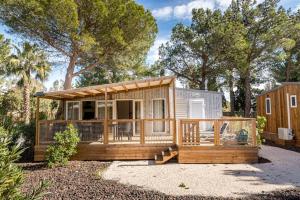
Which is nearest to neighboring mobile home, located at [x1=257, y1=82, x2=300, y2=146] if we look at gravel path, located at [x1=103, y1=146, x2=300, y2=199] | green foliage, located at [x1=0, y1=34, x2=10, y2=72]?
gravel path, located at [x1=103, y1=146, x2=300, y2=199]

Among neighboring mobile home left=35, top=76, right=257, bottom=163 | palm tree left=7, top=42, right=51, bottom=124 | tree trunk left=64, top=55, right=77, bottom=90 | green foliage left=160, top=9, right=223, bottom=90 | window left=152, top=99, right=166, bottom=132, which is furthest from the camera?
green foliage left=160, top=9, right=223, bottom=90

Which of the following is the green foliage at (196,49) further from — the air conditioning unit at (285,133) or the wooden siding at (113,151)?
the wooden siding at (113,151)

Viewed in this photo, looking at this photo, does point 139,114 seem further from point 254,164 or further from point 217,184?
point 217,184

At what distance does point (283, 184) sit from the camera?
6074 mm

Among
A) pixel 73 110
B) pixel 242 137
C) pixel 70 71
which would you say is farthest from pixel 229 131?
pixel 70 71

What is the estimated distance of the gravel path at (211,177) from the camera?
18.9 ft

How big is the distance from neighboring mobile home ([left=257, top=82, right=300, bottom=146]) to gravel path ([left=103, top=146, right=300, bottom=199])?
3.71 meters

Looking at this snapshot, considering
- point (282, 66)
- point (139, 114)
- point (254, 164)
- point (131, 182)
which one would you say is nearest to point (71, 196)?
point (131, 182)

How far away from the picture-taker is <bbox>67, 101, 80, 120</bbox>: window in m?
13.7

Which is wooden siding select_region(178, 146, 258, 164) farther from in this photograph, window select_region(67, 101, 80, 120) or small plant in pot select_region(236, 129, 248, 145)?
window select_region(67, 101, 80, 120)

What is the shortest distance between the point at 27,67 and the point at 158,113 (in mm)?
10689

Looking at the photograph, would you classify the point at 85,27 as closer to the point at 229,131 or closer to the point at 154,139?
the point at 154,139

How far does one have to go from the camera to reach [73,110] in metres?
13.8

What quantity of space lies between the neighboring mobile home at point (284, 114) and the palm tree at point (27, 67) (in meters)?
14.7
